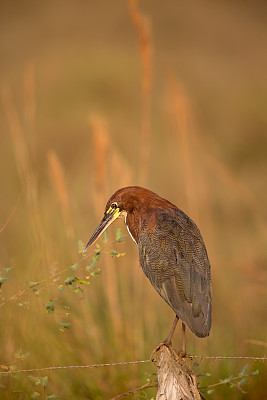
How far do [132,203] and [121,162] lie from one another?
31.8 inches

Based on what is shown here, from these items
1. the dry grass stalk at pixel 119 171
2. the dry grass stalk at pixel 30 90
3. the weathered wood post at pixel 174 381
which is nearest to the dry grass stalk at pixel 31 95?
the dry grass stalk at pixel 30 90

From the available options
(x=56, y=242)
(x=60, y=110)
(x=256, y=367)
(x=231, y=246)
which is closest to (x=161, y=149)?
(x=60, y=110)

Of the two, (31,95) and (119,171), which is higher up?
(31,95)

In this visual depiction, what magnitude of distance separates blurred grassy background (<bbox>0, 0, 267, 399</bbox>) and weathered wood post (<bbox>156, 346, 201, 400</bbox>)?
1.28 feet

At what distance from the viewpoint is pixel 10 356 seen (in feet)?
7.80

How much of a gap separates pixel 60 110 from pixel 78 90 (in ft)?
2.92

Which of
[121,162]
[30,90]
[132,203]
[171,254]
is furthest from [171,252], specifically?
[30,90]

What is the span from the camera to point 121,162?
111 inches

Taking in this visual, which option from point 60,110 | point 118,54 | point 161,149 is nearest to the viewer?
point 161,149

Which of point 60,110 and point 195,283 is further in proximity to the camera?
point 60,110

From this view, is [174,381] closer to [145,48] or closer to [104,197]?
[104,197]

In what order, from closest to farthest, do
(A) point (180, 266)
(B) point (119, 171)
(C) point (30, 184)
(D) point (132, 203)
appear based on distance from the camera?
(A) point (180, 266)
(D) point (132, 203)
(C) point (30, 184)
(B) point (119, 171)

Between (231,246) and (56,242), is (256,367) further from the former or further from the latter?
(231,246)

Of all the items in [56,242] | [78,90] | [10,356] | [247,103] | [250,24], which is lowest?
[10,356]
